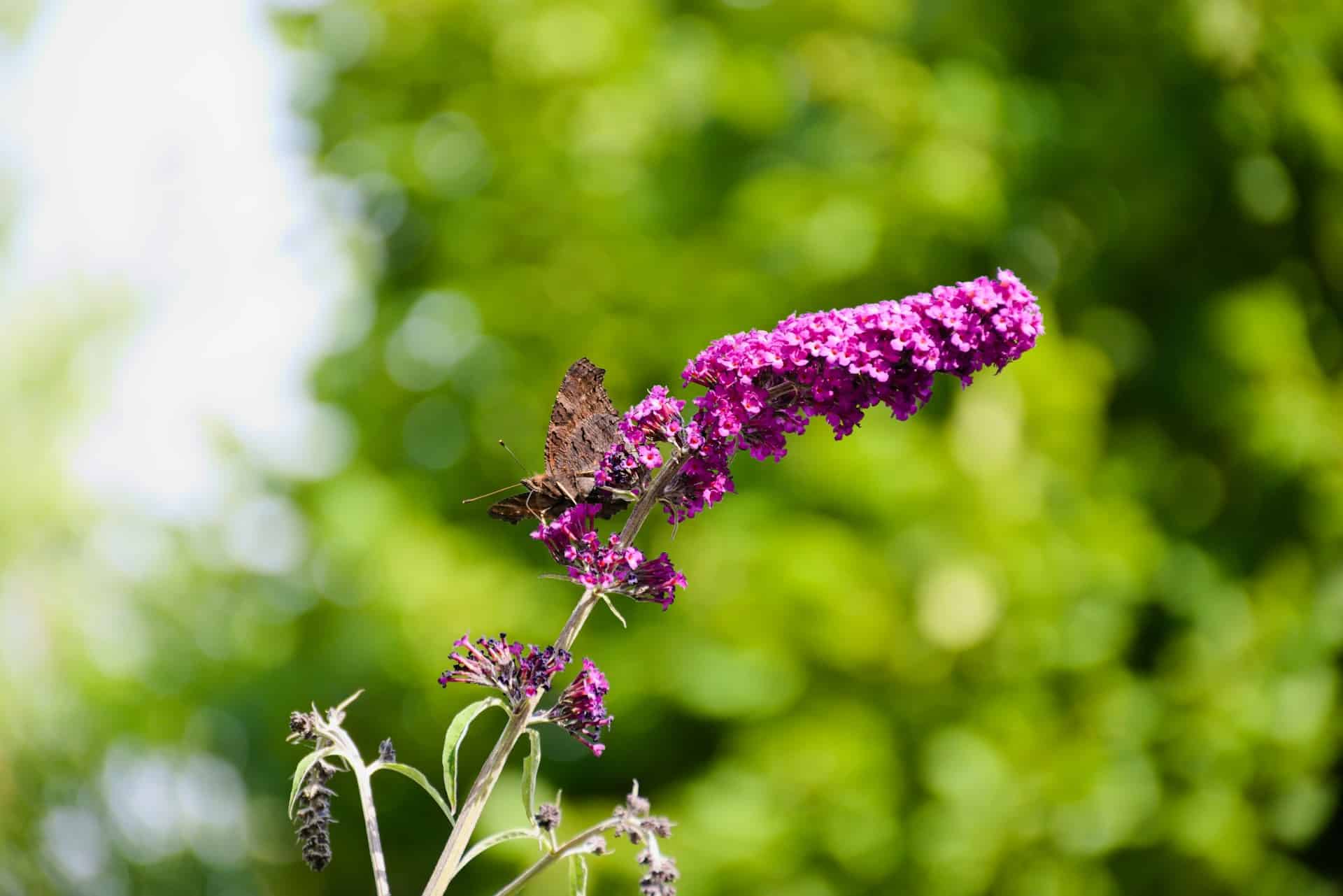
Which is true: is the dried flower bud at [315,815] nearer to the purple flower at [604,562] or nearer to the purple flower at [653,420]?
the purple flower at [604,562]

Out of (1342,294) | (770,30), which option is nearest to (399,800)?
(770,30)

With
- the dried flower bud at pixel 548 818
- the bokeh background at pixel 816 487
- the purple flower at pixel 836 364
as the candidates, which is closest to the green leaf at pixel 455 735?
the dried flower bud at pixel 548 818

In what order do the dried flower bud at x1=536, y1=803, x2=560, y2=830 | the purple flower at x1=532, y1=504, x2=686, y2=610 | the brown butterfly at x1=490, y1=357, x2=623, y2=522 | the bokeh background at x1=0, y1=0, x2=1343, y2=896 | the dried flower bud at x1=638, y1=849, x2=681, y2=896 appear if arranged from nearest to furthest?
the dried flower bud at x1=638, y1=849, x2=681, y2=896
the dried flower bud at x1=536, y1=803, x2=560, y2=830
the purple flower at x1=532, y1=504, x2=686, y2=610
the brown butterfly at x1=490, y1=357, x2=623, y2=522
the bokeh background at x1=0, y1=0, x2=1343, y2=896

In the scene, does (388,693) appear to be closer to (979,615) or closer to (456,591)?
(456,591)

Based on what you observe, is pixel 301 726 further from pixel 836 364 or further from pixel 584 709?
pixel 836 364

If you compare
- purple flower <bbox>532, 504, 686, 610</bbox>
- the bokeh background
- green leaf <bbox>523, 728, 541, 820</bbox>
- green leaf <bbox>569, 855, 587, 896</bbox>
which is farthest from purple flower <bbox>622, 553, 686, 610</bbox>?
the bokeh background

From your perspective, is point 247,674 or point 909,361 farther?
point 247,674

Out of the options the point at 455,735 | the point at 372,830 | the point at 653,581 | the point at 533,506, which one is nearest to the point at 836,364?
the point at 653,581

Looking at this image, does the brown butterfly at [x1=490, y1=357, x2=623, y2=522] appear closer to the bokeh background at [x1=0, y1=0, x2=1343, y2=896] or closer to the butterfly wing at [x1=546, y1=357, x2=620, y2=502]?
the butterfly wing at [x1=546, y1=357, x2=620, y2=502]
